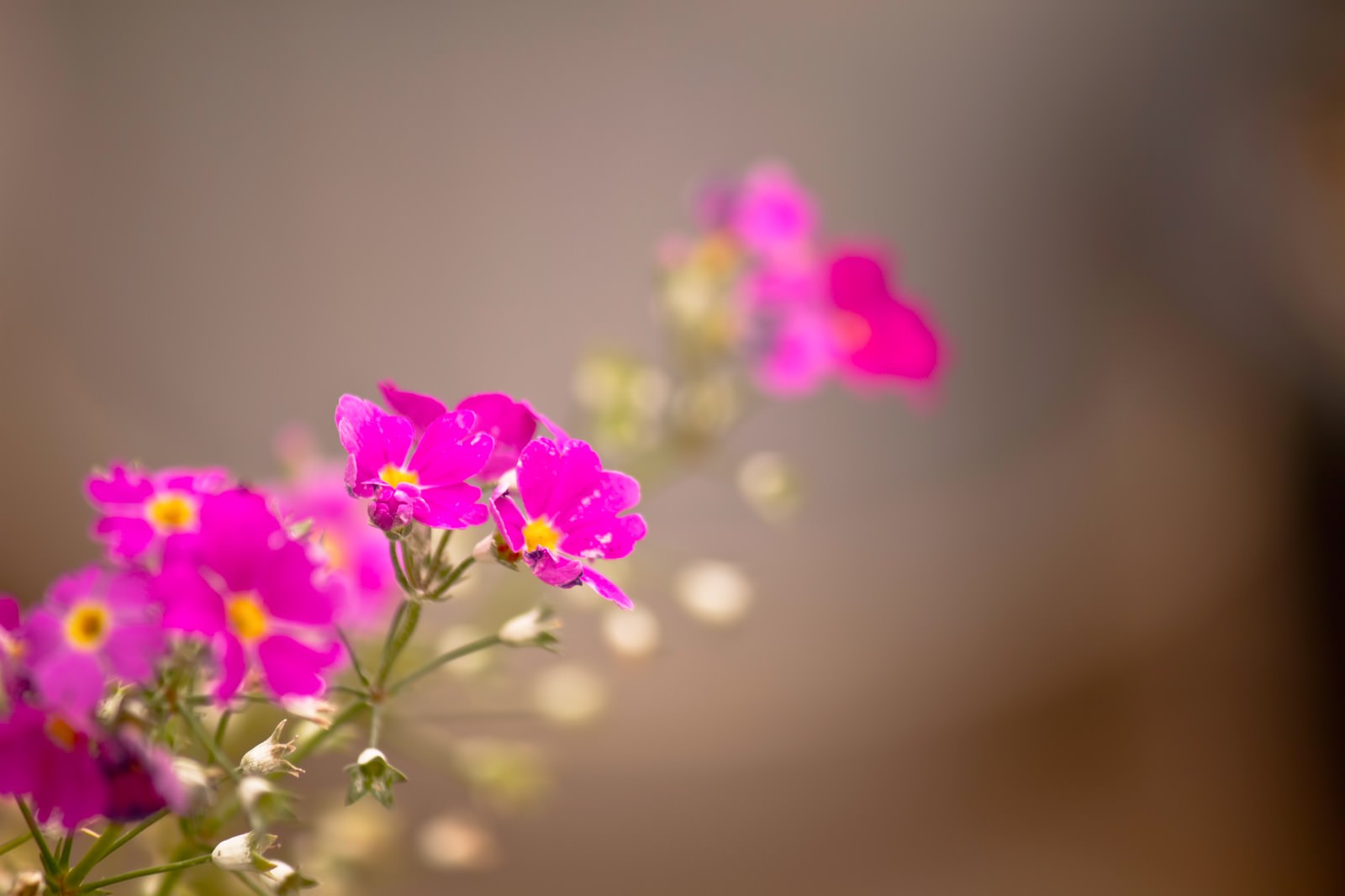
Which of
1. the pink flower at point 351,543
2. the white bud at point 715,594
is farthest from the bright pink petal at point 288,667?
the white bud at point 715,594

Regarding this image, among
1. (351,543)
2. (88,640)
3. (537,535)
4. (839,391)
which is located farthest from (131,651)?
(839,391)

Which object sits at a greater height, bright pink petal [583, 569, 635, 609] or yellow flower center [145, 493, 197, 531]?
yellow flower center [145, 493, 197, 531]

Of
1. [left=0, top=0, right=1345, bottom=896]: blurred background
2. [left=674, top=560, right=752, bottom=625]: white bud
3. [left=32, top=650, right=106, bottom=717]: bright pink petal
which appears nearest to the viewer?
[left=32, top=650, right=106, bottom=717]: bright pink petal

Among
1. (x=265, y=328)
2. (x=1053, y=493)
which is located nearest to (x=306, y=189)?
(x=265, y=328)

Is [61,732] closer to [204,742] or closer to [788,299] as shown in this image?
[204,742]

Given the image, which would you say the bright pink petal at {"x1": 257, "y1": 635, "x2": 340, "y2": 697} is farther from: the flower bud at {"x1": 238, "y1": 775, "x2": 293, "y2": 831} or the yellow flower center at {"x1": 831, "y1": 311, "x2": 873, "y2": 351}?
the yellow flower center at {"x1": 831, "y1": 311, "x2": 873, "y2": 351}

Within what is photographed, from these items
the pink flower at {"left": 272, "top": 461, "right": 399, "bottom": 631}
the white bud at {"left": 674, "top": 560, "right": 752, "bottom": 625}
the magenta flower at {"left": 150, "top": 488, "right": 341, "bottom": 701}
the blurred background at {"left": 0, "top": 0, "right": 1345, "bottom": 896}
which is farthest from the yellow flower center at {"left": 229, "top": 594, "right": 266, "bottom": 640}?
the blurred background at {"left": 0, "top": 0, "right": 1345, "bottom": 896}
